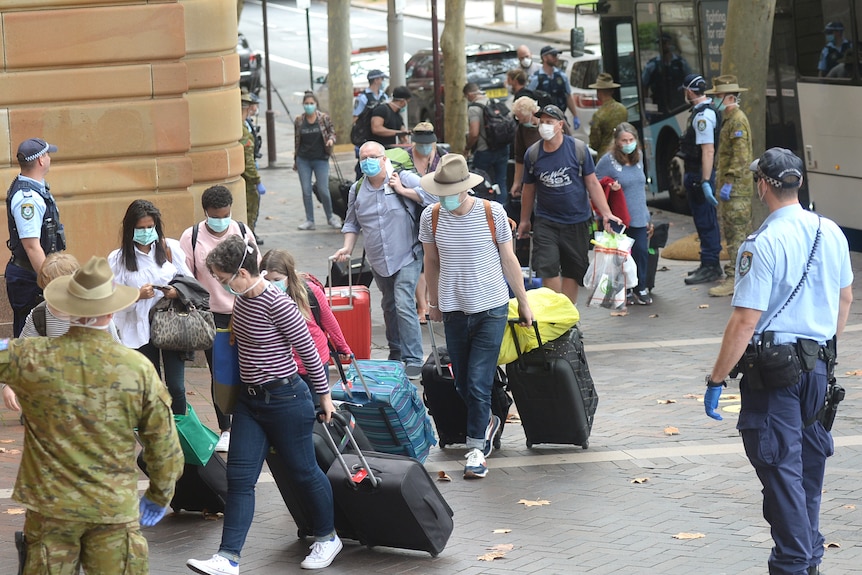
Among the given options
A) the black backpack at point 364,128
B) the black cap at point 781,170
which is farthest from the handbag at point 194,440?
the black backpack at point 364,128

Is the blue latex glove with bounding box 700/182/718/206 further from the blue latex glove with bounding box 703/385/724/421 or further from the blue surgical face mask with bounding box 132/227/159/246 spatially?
the blue latex glove with bounding box 703/385/724/421

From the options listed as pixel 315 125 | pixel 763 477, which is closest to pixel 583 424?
pixel 763 477

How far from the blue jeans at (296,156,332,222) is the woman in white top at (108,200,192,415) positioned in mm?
9716

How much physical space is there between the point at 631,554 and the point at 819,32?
10042 mm

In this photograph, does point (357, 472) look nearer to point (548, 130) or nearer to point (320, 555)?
point (320, 555)

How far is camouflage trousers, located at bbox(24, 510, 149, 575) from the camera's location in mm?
4883

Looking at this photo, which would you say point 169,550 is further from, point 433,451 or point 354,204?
point 354,204

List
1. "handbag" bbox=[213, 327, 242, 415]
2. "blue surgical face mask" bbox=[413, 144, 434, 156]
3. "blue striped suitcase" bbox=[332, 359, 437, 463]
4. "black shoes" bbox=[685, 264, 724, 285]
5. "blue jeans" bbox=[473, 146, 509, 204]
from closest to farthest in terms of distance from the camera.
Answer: "handbag" bbox=[213, 327, 242, 415] → "blue striped suitcase" bbox=[332, 359, 437, 463] → "blue surgical face mask" bbox=[413, 144, 434, 156] → "black shoes" bbox=[685, 264, 724, 285] → "blue jeans" bbox=[473, 146, 509, 204]

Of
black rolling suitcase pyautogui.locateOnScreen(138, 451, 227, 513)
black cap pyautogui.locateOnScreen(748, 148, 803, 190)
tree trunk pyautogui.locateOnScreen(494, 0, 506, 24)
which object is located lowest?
black rolling suitcase pyautogui.locateOnScreen(138, 451, 227, 513)

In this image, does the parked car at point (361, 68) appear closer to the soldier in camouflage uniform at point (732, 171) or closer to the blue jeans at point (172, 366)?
the soldier in camouflage uniform at point (732, 171)

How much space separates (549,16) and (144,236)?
1436 inches

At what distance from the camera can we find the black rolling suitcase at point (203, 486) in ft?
23.4

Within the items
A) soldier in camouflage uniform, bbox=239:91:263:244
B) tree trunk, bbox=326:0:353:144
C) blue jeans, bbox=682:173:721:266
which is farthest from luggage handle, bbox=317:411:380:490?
tree trunk, bbox=326:0:353:144

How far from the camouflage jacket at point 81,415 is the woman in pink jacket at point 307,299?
66.6 inches
